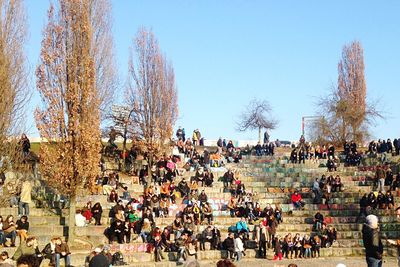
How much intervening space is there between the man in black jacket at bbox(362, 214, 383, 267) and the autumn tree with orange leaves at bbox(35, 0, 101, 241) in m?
18.4

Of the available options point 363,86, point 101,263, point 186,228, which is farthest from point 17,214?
point 363,86

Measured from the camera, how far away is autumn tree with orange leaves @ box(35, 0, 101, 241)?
2669 cm

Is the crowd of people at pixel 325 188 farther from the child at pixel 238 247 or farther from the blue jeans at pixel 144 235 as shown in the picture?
the blue jeans at pixel 144 235

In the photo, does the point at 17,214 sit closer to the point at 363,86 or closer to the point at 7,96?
the point at 7,96

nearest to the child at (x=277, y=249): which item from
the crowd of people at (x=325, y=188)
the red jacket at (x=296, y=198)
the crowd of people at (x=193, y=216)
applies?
the crowd of people at (x=193, y=216)

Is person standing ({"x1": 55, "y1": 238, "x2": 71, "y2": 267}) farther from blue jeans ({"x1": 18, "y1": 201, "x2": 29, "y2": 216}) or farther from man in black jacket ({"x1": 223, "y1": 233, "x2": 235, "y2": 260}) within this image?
man in black jacket ({"x1": 223, "y1": 233, "x2": 235, "y2": 260})

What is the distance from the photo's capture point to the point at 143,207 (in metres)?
29.8

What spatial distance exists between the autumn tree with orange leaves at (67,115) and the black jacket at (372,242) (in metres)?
18.4

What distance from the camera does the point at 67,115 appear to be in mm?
26906

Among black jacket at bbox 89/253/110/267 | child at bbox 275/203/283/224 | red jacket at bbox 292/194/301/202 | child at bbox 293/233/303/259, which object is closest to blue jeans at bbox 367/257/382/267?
black jacket at bbox 89/253/110/267

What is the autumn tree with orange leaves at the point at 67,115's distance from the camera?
87.6ft

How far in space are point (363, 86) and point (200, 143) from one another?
2289cm

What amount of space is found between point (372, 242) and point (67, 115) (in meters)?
19.3

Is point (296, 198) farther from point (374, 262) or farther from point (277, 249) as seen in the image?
point (374, 262)
